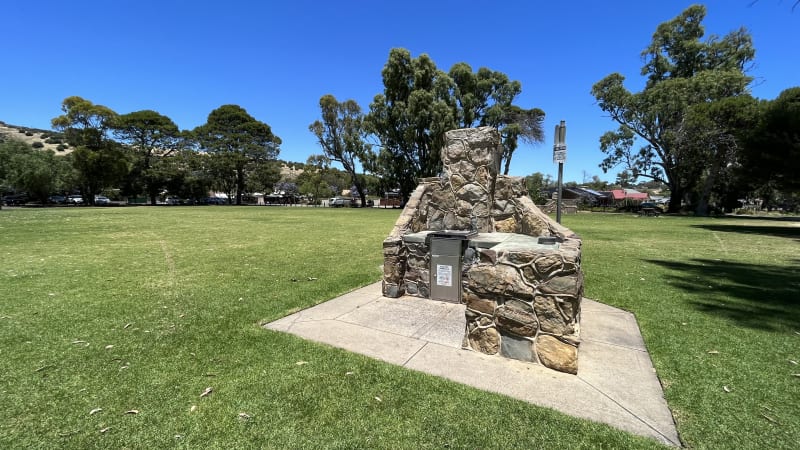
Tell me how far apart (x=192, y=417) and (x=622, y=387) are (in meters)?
3.47

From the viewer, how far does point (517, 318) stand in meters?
3.27

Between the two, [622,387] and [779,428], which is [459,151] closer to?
[622,387]

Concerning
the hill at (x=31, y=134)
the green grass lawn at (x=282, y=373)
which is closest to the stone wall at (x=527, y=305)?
the green grass lawn at (x=282, y=373)

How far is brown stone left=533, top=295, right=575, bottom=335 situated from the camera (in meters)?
3.07

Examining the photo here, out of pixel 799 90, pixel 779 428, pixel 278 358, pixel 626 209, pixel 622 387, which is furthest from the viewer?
pixel 626 209

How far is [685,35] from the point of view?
32.9 metres

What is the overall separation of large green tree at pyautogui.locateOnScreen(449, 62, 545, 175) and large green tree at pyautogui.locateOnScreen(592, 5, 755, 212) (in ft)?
28.1

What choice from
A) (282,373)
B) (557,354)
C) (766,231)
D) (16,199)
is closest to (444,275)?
(557,354)

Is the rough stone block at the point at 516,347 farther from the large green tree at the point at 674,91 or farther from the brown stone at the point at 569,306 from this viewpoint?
the large green tree at the point at 674,91

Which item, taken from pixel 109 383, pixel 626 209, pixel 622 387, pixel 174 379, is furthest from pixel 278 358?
pixel 626 209

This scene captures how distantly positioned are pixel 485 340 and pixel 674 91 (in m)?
36.0

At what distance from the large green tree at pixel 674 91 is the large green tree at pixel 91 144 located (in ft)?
180

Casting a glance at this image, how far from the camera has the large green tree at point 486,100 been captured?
3322cm

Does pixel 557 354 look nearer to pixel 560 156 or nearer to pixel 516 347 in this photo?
pixel 516 347
